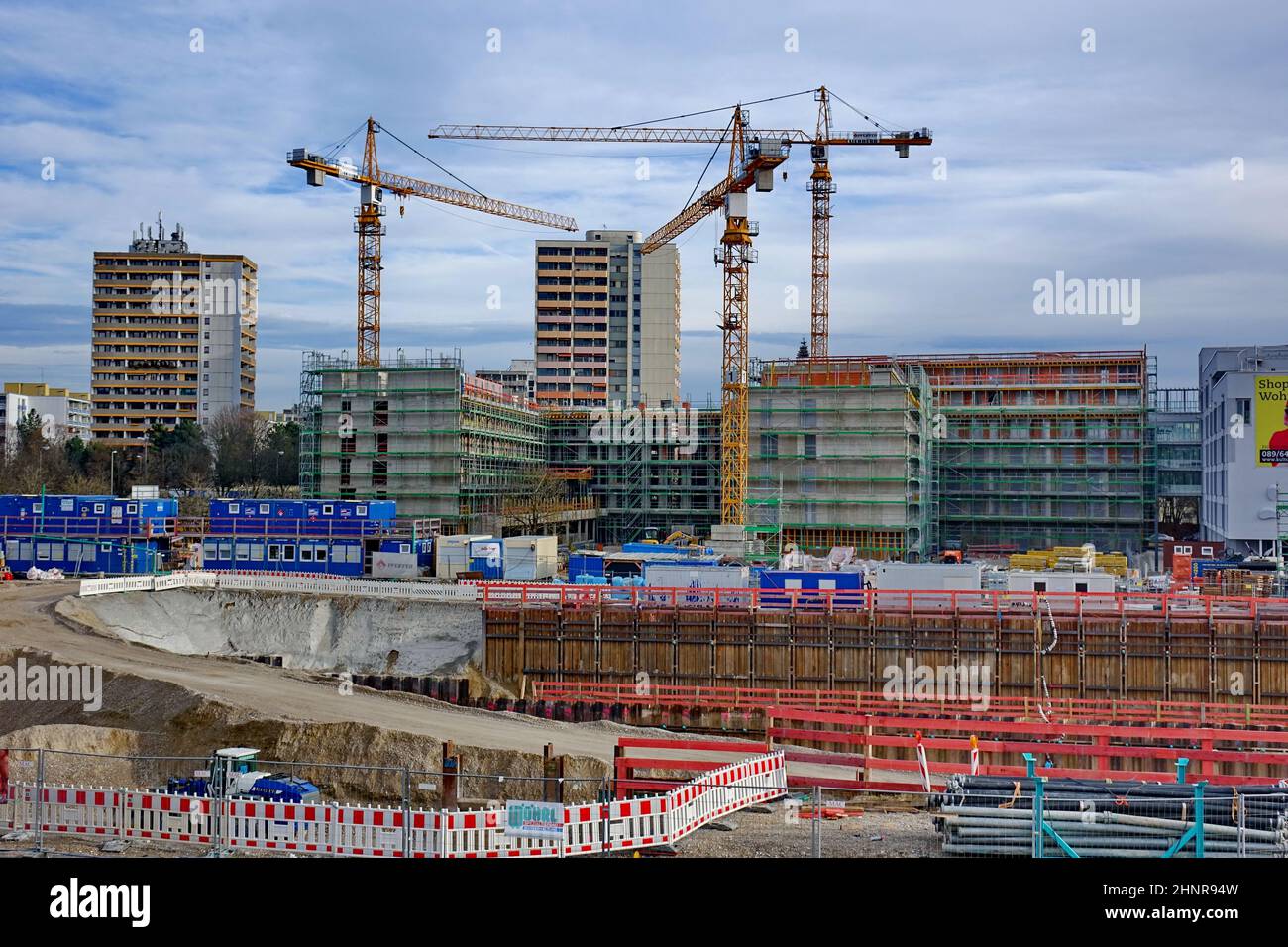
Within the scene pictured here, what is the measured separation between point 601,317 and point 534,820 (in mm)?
126380

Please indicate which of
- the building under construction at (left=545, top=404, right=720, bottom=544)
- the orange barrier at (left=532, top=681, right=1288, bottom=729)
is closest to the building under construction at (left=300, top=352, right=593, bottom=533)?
the building under construction at (left=545, top=404, right=720, bottom=544)

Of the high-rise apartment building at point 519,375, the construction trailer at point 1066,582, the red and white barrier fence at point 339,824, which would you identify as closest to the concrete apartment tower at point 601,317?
the high-rise apartment building at point 519,375

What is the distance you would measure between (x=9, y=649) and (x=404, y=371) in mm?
39409

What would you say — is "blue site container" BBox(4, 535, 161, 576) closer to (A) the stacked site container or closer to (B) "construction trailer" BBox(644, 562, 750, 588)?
(A) the stacked site container

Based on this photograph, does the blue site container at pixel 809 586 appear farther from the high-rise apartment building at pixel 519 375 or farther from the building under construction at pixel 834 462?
the high-rise apartment building at pixel 519 375

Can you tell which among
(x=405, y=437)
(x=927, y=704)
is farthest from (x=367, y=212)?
(x=927, y=704)

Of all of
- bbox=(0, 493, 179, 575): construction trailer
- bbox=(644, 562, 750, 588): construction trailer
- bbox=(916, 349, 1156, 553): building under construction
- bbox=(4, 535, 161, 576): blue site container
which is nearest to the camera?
bbox=(644, 562, 750, 588): construction trailer

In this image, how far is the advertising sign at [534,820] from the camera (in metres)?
14.3

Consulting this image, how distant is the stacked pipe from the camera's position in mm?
14016

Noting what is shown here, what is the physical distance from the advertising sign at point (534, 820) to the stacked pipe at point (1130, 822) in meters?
5.32

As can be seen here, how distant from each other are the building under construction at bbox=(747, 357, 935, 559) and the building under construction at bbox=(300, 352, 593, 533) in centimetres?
1716

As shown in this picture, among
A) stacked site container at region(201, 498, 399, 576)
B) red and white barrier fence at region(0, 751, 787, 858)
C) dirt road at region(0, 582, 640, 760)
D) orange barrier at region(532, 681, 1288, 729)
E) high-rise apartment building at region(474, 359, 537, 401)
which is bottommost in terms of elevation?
orange barrier at region(532, 681, 1288, 729)
